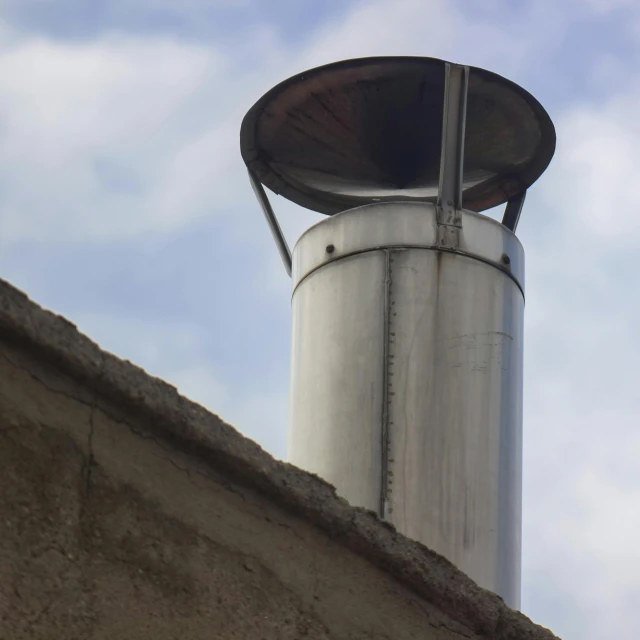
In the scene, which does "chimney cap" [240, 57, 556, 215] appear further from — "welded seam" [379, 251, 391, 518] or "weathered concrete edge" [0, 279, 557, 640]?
"weathered concrete edge" [0, 279, 557, 640]

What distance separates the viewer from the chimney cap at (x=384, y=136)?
8836mm

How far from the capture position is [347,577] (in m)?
3.51

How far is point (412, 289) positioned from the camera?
7.78 meters

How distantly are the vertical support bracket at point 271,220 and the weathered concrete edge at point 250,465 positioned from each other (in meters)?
5.64

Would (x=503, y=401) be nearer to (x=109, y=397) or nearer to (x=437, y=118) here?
(x=437, y=118)

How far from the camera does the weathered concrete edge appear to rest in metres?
3.04

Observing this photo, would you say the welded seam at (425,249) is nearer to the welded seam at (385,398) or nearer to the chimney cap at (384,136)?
the welded seam at (385,398)

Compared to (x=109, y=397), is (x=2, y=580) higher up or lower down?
lower down

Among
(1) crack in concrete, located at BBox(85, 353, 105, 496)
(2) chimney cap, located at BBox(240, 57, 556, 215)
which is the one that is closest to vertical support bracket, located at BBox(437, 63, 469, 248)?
(2) chimney cap, located at BBox(240, 57, 556, 215)

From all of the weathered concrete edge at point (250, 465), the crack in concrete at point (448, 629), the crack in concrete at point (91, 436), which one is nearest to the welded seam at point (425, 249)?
the weathered concrete edge at point (250, 465)

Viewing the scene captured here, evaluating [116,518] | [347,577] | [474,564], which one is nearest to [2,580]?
[116,518]

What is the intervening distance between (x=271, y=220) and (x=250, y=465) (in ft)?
20.7

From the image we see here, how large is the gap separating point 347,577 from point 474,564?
12.1 feet

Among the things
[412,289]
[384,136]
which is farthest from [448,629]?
[384,136]
